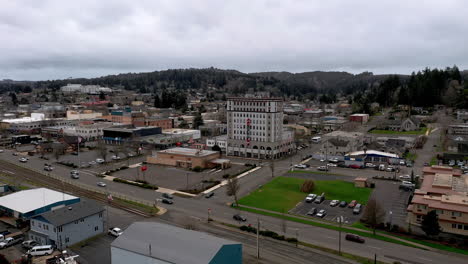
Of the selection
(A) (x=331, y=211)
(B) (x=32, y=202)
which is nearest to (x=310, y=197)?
(A) (x=331, y=211)

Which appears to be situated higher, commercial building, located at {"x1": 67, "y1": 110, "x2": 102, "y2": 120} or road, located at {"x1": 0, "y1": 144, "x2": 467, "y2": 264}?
commercial building, located at {"x1": 67, "y1": 110, "x2": 102, "y2": 120}

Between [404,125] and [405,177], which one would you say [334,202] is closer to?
[405,177]

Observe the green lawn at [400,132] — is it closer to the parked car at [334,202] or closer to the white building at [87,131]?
the parked car at [334,202]

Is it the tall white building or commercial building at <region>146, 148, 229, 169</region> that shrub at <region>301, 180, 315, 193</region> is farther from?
the tall white building

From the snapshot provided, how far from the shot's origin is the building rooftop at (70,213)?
63.2 feet

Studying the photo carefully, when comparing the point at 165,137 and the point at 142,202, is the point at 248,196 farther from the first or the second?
the point at 165,137

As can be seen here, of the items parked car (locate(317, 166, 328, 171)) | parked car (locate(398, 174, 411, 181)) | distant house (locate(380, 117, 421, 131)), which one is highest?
distant house (locate(380, 117, 421, 131))

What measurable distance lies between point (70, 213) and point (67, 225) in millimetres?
1055

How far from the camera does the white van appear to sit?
17.9 metres

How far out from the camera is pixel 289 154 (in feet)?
150

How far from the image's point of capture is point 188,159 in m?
38.7

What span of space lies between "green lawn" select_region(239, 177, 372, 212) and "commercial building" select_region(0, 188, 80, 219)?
12.4 metres

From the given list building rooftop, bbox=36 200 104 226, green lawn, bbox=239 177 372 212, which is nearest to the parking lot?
green lawn, bbox=239 177 372 212

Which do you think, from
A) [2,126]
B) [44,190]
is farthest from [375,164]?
[2,126]
